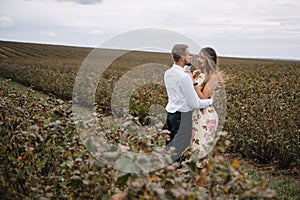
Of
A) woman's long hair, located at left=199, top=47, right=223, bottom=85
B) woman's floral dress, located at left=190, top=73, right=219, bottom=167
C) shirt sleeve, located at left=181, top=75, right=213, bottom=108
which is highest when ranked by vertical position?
woman's long hair, located at left=199, top=47, right=223, bottom=85

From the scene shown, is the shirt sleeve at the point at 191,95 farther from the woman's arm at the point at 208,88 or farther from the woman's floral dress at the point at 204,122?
the woman's floral dress at the point at 204,122

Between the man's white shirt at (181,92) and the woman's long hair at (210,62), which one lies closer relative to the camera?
the man's white shirt at (181,92)

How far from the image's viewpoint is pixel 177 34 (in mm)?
4988

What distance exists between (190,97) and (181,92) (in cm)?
20

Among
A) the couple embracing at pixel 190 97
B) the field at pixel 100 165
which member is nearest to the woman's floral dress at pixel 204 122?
the couple embracing at pixel 190 97

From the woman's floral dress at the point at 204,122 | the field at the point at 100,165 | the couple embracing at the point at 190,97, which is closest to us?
the field at the point at 100,165

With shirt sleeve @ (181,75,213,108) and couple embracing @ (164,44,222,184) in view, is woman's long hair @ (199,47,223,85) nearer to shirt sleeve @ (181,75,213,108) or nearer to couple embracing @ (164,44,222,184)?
couple embracing @ (164,44,222,184)

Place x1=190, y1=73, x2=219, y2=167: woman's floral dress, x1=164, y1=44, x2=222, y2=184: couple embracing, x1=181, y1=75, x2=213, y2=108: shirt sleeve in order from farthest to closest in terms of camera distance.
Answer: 1. x1=190, y1=73, x2=219, y2=167: woman's floral dress
2. x1=164, y1=44, x2=222, y2=184: couple embracing
3. x1=181, y1=75, x2=213, y2=108: shirt sleeve

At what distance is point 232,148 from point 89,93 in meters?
6.54

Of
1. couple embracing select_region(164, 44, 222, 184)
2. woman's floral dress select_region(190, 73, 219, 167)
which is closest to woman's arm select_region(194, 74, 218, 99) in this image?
couple embracing select_region(164, 44, 222, 184)

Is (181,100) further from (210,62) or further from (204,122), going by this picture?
(210,62)

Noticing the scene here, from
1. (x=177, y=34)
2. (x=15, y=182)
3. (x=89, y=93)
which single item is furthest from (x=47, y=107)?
(x=89, y=93)

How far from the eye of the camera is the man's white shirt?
4574 millimetres

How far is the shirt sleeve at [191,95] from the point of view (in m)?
4.55
